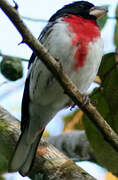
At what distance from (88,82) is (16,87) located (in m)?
2.20

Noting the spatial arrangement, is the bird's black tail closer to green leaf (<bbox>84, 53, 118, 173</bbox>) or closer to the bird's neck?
green leaf (<bbox>84, 53, 118, 173</bbox>)

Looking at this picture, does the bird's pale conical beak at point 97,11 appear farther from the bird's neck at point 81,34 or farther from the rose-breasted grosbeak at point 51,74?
the bird's neck at point 81,34

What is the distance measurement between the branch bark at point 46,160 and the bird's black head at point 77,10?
1.04 m

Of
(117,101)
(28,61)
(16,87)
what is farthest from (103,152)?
(16,87)

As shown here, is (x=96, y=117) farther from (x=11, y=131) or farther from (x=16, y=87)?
(x=16, y=87)

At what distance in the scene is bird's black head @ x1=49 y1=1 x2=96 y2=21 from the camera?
144 inches

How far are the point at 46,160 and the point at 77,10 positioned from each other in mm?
1418

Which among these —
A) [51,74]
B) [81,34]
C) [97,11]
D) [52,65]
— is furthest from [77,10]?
[52,65]

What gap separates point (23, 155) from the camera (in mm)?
3473

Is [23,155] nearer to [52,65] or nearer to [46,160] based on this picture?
[46,160]

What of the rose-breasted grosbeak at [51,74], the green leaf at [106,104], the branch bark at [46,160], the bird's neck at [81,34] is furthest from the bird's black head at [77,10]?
the branch bark at [46,160]

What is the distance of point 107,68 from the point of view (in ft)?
12.2

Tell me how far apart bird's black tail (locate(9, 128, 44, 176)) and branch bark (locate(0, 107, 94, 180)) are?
0.05m

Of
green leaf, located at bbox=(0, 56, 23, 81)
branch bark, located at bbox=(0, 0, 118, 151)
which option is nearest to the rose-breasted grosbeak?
green leaf, located at bbox=(0, 56, 23, 81)
